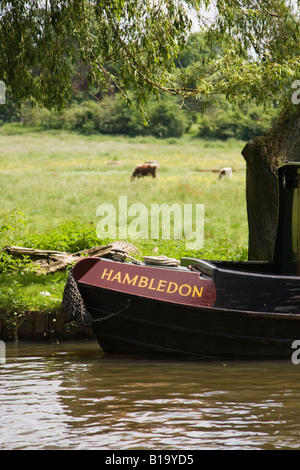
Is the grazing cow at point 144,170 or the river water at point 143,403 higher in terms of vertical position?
the grazing cow at point 144,170

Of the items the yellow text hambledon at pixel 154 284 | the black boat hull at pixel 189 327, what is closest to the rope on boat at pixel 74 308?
the black boat hull at pixel 189 327

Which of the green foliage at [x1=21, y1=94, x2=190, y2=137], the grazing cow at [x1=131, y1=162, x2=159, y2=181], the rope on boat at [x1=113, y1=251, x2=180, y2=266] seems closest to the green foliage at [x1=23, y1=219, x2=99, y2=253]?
the rope on boat at [x1=113, y1=251, x2=180, y2=266]

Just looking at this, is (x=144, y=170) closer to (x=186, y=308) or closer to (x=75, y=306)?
(x=75, y=306)

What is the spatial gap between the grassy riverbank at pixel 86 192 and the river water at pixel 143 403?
2.27 metres

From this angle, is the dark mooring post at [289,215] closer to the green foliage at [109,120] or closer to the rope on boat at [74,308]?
the rope on boat at [74,308]

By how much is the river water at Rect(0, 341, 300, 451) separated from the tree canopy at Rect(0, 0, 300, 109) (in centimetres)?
500

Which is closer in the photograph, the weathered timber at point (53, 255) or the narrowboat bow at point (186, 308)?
the narrowboat bow at point (186, 308)

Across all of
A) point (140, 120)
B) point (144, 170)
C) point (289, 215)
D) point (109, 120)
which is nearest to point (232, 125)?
point (140, 120)

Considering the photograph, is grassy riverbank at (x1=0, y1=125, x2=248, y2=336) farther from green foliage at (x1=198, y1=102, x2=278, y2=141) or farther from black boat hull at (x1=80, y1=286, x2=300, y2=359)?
green foliage at (x1=198, y1=102, x2=278, y2=141)

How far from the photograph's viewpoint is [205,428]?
6.67 metres

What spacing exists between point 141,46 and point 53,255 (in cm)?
388

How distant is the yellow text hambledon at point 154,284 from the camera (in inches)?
376
